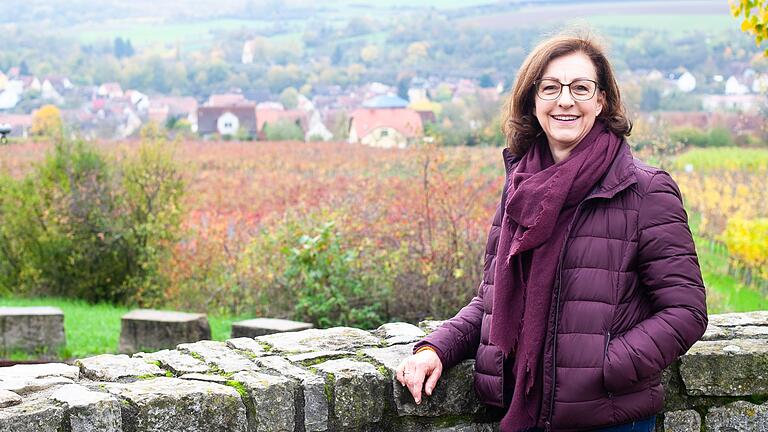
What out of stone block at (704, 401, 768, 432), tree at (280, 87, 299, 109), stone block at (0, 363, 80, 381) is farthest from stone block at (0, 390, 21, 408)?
tree at (280, 87, 299, 109)

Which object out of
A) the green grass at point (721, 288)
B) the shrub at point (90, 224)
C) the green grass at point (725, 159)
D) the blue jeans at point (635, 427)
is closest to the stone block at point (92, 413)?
the blue jeans at point (635, 427)

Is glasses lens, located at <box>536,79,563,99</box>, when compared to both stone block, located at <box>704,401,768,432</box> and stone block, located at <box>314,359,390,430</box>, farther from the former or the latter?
stone block, located at <box>704,401,768,432</box>

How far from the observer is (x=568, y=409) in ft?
9.54

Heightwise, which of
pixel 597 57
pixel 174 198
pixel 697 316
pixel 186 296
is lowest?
pixel 186 296

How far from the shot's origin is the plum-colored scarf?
9.66ft

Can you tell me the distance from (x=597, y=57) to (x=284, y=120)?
110 ft

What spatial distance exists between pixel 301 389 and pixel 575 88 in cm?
131

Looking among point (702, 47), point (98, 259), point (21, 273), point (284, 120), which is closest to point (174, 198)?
point (98, 259)

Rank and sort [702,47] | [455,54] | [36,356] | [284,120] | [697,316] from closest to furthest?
[697,316], [36,356], [284,120], [702,47], [455,54]

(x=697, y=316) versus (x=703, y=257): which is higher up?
(x=697, y=316)

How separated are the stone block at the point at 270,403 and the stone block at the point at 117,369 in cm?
32

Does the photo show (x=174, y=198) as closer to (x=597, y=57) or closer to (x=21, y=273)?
(x=21, y=273)

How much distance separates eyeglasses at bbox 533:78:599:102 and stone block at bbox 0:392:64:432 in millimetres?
1745

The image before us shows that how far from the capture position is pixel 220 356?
3.61 meters
